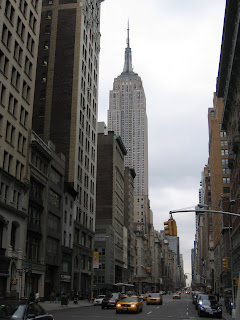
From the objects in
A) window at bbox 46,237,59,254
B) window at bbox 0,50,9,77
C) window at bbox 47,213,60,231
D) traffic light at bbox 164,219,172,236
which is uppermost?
window at bbox 0,50,9,77

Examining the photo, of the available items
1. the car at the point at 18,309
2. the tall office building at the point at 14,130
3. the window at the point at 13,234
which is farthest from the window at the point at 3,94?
the car at the point at 18,309

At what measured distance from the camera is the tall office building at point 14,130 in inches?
1698

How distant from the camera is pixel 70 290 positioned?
6581 cm

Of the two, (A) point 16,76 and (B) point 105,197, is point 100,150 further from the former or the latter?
(A) point 16,76

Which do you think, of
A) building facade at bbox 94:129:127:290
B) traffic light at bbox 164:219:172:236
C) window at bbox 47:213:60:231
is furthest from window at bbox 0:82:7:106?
building facade at bbox 94:129:127:290

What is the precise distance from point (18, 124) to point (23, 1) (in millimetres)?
16588

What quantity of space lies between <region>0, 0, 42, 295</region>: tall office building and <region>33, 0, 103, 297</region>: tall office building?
71.6 ft

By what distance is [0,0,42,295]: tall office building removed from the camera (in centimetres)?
4312

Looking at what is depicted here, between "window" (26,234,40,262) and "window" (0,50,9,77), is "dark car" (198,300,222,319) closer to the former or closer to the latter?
"window" (26,234,40,262)

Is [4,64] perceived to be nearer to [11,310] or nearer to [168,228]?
[168,228]

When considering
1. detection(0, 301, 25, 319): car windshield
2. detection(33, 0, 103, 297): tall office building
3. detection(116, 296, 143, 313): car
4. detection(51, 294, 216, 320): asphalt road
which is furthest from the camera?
detection(33, 0, 103, 297): tall office building

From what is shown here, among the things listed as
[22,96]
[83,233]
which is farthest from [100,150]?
[22,96]

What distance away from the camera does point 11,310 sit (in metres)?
12.0

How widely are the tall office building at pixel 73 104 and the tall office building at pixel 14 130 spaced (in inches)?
860
